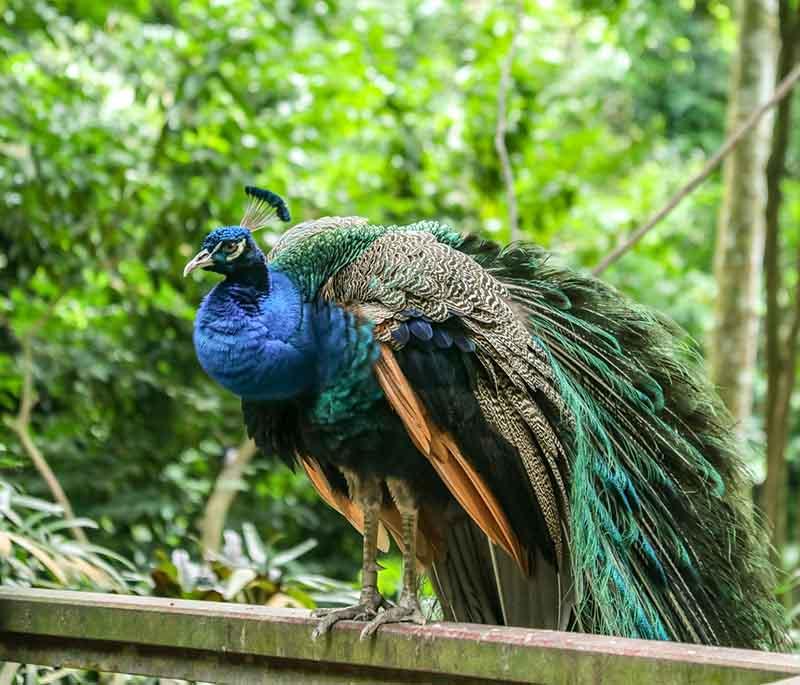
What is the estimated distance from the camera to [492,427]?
222 cm

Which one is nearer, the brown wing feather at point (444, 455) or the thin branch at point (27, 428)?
the brown wing feather at point (444, 455)

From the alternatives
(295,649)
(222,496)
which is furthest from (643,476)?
(222,496)

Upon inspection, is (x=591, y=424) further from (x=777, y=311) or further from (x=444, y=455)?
(x=777, y=311)

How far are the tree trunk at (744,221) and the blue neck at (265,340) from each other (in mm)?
2553

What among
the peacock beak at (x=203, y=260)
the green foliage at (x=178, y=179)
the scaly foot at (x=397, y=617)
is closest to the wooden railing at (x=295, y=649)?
the scaly foot at (x=397, y=617)

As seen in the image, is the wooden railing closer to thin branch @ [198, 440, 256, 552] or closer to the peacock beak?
the peacock beak

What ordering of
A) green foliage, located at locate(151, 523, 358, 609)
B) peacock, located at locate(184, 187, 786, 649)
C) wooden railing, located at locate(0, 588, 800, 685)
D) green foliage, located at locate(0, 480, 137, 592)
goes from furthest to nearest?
green foliage, located at locate(151, 523, 358, 609) → green foliage, located at locate(0, 480, 137, 592) → peacock, located at locate(184, 187, 786, 649) → wooden railing, located at locate(0, 588, 800, 685)

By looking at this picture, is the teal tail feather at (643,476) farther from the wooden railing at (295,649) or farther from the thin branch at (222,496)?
the thin branch at (222,496)

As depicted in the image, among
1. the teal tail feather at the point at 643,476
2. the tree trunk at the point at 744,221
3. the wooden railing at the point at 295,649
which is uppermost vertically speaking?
the tree trunk at the point at 744,221

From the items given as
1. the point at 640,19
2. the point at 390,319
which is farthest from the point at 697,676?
the point at 640,19

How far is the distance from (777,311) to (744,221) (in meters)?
0.39

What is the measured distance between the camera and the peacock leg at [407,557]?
2201 mm

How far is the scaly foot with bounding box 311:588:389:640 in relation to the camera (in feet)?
6.95

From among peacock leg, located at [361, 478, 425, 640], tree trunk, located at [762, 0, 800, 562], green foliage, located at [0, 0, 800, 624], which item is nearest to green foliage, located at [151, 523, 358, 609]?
green foliage, located at [0, 0, 800, 624]
